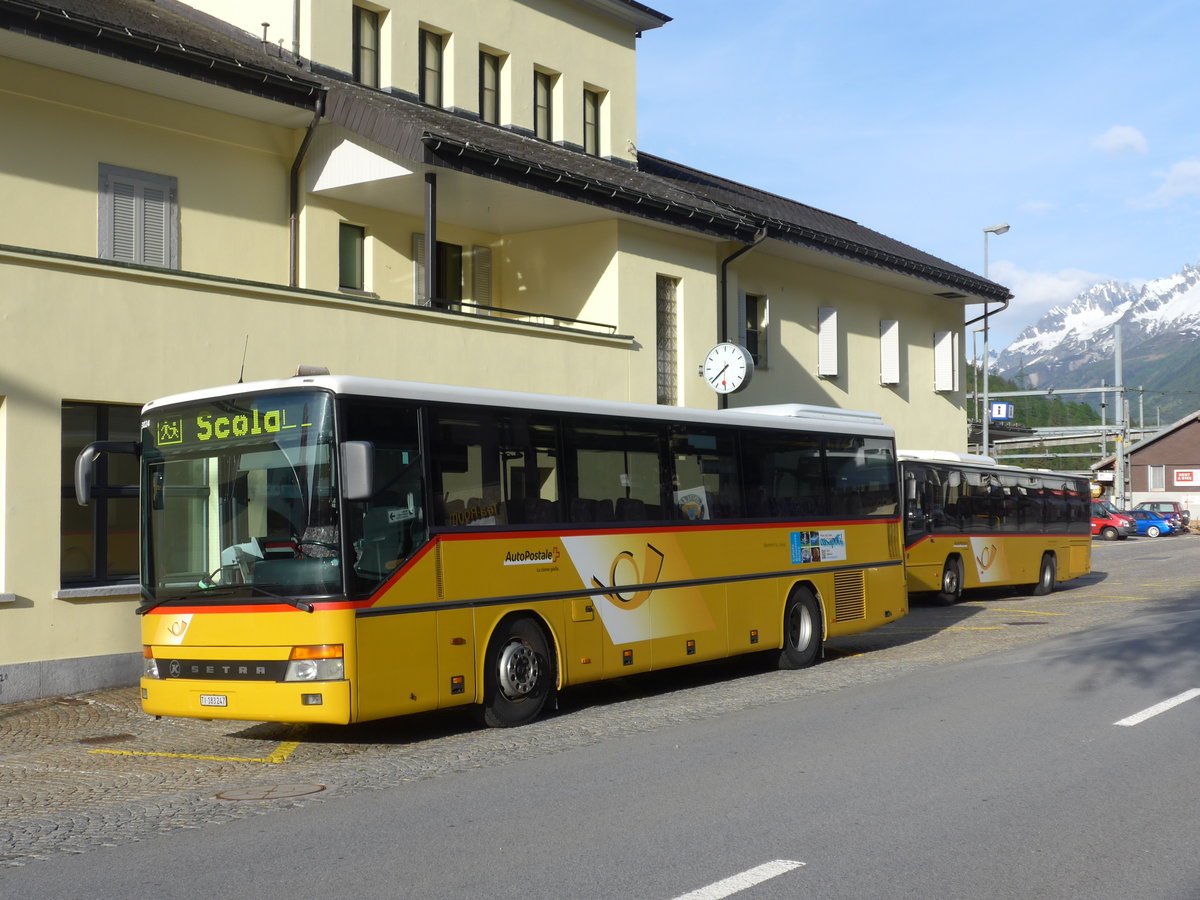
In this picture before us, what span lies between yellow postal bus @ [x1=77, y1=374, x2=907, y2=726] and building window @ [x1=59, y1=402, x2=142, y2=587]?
11.0 ft

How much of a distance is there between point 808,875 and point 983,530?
2152 centimetres

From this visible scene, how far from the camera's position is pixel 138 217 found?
1645 centimetres

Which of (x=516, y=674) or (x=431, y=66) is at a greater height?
(x=431, y=66)

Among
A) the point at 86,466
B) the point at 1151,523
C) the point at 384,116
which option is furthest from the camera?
the point at 1151,523

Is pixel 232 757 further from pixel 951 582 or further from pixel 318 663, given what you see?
pixel 951 582

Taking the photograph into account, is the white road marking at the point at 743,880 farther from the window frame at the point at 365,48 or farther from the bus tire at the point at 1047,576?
the bus tire at the point at 1047,576

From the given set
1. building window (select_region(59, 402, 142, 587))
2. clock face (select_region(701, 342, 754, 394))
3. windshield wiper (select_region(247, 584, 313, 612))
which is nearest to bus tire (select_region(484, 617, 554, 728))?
windshield wiper (select_region(247, 584, 313, 612))

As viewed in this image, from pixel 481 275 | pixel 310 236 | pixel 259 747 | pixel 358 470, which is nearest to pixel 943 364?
pixel 481 275

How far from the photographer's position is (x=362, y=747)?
34.1 feet

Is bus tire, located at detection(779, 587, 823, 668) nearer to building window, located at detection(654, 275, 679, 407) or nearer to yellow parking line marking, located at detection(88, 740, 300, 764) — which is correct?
yellow parking line marking, located at detection(88, 740, 300, 764)

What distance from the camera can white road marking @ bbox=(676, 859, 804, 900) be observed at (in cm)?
559

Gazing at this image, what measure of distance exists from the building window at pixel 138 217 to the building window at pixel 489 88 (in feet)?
22.9

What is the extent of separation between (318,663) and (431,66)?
562 inches

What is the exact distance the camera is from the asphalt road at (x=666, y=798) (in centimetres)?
600
